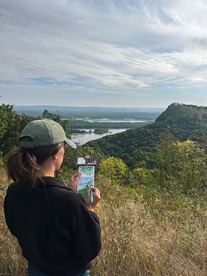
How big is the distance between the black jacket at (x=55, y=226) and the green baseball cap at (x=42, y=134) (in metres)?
0.18

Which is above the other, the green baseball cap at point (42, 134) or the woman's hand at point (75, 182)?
the green baseball cap at point (42, 134)

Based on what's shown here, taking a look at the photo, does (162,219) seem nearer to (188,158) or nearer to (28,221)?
(28,221)

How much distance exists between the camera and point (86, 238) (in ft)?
4.47

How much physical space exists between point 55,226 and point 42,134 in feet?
1.44

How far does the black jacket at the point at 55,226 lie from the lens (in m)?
1.33

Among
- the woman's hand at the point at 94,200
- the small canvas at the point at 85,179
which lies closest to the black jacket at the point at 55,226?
the woman's hand at the point at 94,200

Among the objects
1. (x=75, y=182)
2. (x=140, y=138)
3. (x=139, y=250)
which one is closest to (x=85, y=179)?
(x=75, y=182)

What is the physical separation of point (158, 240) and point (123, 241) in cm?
35

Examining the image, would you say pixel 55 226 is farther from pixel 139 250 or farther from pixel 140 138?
pixel 140 138

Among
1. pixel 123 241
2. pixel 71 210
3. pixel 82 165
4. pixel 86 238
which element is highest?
pixel 82 165

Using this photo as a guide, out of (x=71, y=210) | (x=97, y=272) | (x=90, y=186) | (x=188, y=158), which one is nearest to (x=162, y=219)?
(x=97, y=272)

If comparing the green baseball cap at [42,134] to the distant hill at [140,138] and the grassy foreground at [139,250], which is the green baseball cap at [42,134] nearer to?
the grassy foreground at [139,250]

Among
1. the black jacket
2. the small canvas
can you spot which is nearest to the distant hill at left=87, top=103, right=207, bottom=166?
the small canvas

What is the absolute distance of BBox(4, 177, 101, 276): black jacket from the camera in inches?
52.2
